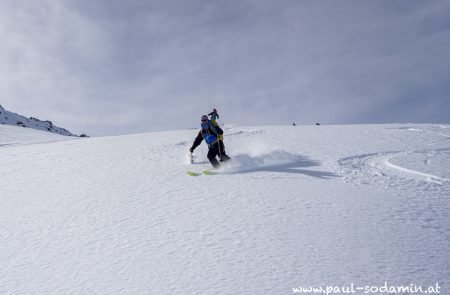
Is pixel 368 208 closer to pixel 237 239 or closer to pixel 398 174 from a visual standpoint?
pixel 237 239

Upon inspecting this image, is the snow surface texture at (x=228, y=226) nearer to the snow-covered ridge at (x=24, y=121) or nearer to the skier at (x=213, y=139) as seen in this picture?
the skier at (x=213, y=139)

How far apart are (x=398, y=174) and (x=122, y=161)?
888cm

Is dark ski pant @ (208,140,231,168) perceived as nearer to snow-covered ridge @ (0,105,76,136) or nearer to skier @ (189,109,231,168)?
skier @ (189,109,231,168)

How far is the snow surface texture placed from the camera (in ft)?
13.2

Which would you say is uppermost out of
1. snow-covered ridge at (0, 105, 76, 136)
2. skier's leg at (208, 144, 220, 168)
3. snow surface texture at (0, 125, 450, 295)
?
snow-covered ridge at (0, 105, 76, 136)

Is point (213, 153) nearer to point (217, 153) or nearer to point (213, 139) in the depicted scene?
point (217, 153)

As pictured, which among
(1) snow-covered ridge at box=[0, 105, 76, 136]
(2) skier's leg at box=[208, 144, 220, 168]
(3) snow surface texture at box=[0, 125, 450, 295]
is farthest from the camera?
(1) snow-covered ridge at box=[0, 105, 76, 136]

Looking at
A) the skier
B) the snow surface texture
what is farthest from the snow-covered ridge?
the snow surface texture

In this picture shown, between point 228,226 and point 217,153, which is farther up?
point 217,153

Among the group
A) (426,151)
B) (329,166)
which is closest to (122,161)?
(329,166)

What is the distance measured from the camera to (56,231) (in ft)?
19.0

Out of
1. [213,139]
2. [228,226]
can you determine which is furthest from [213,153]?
[228,226]

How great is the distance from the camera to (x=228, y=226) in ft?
18.1

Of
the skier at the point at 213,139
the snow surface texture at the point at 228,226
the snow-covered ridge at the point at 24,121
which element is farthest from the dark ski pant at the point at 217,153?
the snow-covered ridge at the point at 24,121
